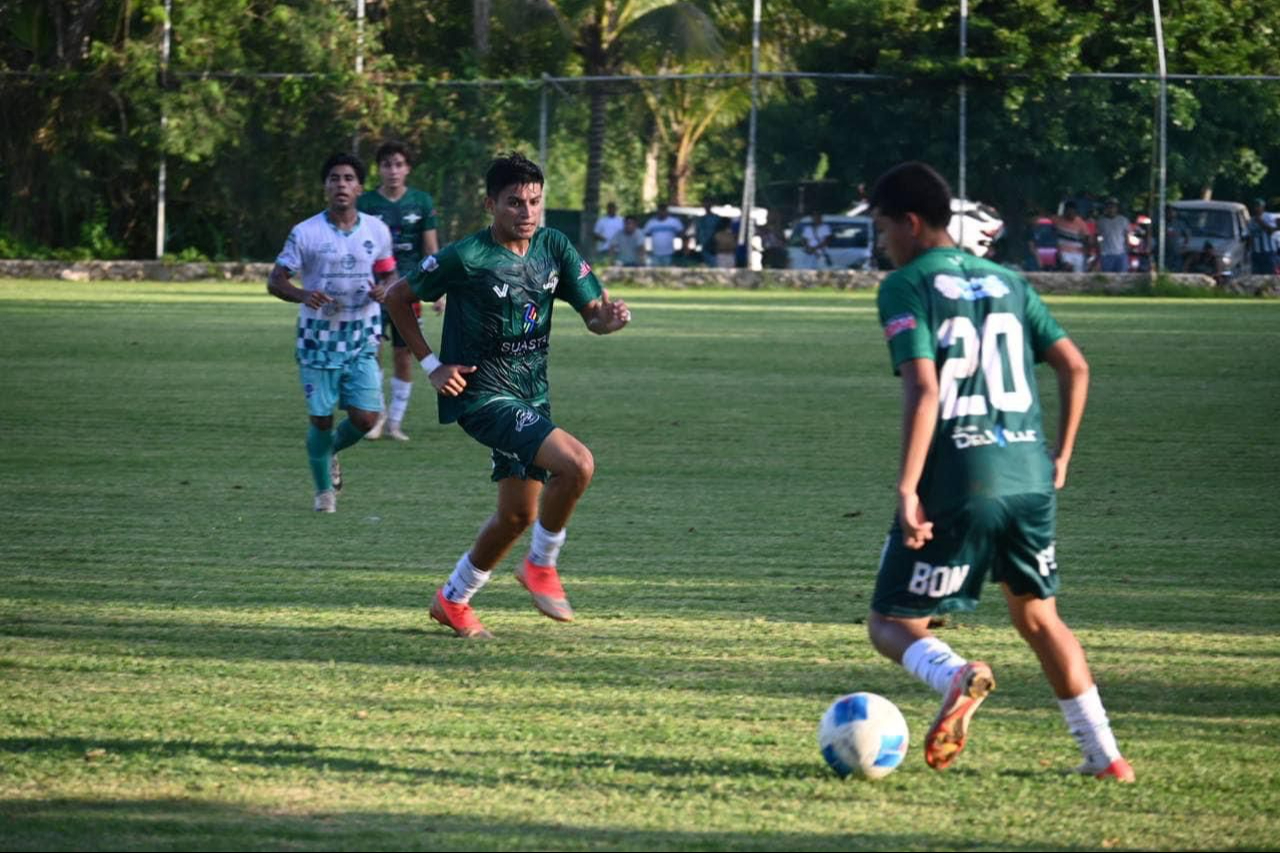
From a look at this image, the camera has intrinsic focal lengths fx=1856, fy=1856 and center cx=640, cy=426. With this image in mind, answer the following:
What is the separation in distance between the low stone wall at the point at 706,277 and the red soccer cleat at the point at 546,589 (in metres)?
27.3

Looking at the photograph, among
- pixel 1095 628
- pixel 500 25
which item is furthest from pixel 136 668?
pixel 500 25

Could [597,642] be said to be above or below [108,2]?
below

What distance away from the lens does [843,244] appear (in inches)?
1446

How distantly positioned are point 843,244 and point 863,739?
32.0m

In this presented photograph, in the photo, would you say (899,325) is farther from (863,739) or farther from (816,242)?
(816,242)

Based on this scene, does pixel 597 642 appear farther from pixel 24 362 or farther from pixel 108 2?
pixel 108 2

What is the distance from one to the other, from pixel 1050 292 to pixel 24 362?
68.3 ft

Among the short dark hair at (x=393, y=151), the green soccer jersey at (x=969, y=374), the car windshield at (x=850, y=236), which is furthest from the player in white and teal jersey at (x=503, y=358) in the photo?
the car windshield at (x=850, y=236)

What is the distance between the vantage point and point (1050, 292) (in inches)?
1372

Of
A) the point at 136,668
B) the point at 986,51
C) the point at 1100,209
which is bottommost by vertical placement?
the point at 136,668

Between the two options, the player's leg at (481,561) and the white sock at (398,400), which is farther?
the white sock at (398,400)

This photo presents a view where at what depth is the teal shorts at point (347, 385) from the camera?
10711 millimetres

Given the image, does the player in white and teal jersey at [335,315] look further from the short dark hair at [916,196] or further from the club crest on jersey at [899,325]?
the club crest on jersey at [899,325]

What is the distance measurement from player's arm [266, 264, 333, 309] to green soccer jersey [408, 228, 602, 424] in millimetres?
3384
